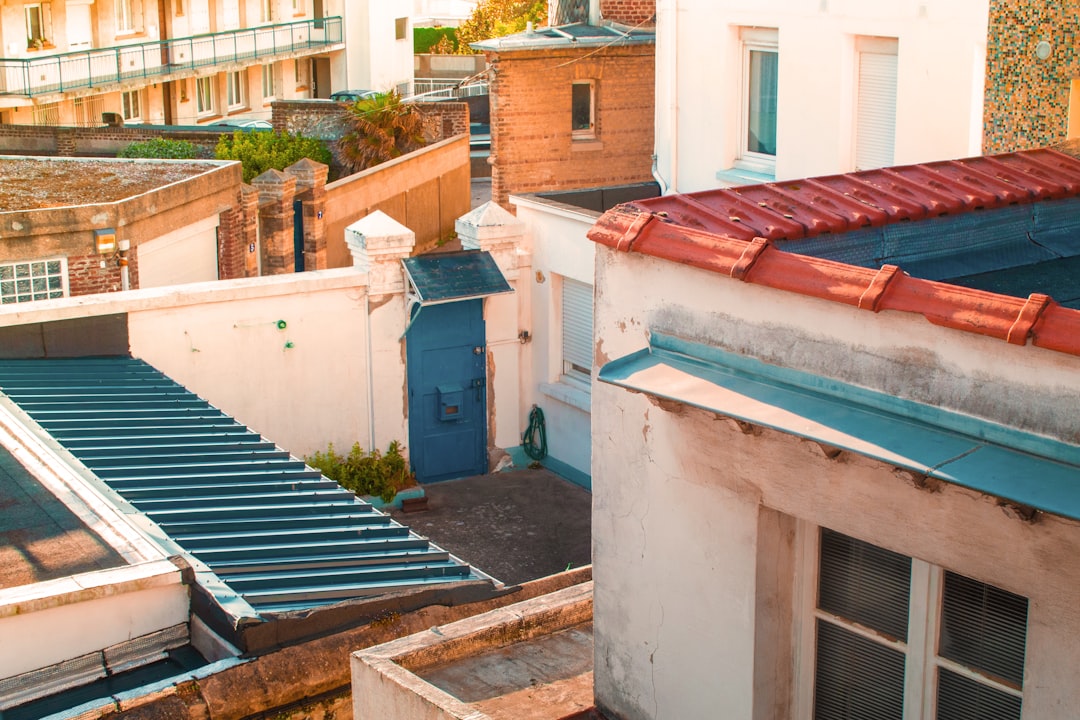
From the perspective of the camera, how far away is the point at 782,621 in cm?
634

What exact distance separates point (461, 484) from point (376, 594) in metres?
9.81

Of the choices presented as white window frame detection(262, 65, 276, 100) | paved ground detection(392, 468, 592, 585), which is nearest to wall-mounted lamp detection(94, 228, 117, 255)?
paved ground detection(392, 468, 592, 585)

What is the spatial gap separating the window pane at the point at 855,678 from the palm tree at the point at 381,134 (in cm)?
2793

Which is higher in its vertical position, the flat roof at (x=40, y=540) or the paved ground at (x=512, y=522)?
the flat roof at (x=40, y=540)

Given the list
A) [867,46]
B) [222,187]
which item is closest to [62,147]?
[222,187]

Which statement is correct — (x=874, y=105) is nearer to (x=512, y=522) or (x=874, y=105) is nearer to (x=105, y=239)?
(x=512, y=522)

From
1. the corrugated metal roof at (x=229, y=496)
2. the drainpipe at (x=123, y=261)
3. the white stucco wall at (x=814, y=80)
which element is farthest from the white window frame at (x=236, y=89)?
the corrugated metal roof at (x=229, y=496)

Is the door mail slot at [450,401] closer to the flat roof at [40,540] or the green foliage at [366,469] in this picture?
the green foliage at [366,469]

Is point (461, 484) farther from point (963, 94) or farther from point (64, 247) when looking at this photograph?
point (963, 94)

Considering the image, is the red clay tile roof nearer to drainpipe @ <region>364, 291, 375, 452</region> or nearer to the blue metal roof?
the blue metal roof

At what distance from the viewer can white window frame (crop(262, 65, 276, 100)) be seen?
51984 millimetres

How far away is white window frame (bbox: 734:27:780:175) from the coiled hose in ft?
15.2

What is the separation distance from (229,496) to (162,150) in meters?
22.7

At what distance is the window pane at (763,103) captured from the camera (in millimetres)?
17297
